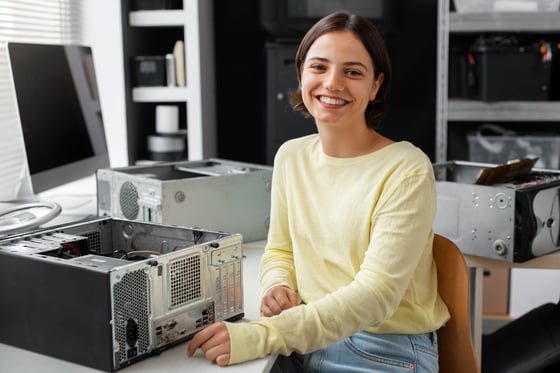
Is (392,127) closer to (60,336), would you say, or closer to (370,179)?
(370,179)

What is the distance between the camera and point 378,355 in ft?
4.54

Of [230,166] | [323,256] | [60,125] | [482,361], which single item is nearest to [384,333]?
[323,256]

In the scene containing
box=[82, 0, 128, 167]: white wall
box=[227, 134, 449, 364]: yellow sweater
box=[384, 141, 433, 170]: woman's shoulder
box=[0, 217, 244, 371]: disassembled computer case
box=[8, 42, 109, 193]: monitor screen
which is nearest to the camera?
box=[0, 217, 244, 371]: disassembled computer case

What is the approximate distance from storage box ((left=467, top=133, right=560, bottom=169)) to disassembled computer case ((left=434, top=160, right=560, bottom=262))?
134cm

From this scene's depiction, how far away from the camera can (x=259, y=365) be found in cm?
117

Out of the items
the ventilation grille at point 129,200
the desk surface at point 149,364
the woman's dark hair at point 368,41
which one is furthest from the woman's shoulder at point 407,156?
the ventilation grille at point 129,200

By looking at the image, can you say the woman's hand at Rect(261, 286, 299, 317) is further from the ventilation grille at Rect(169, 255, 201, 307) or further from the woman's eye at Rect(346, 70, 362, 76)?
the woman's eye at Rect(346, 70, 362, 76)

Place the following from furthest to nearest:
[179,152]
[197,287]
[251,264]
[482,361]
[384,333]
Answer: [179,152] → [482,361] → [251,264] → [384,333] → [197,287]

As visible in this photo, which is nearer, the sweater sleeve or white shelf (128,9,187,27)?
the sweater sleeve

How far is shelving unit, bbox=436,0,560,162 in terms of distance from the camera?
3.12 meters

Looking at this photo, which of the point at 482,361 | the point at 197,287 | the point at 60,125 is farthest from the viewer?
the point at 60,125

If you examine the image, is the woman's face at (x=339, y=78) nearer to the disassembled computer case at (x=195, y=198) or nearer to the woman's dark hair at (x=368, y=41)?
the woman's dark hair at (x=368, y=41)

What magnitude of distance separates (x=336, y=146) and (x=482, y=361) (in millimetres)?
896

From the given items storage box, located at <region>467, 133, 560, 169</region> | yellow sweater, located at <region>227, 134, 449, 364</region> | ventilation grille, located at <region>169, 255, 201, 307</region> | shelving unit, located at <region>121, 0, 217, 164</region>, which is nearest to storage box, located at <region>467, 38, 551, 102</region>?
storage box, located at <region>467, 133, 560, 169</region>
